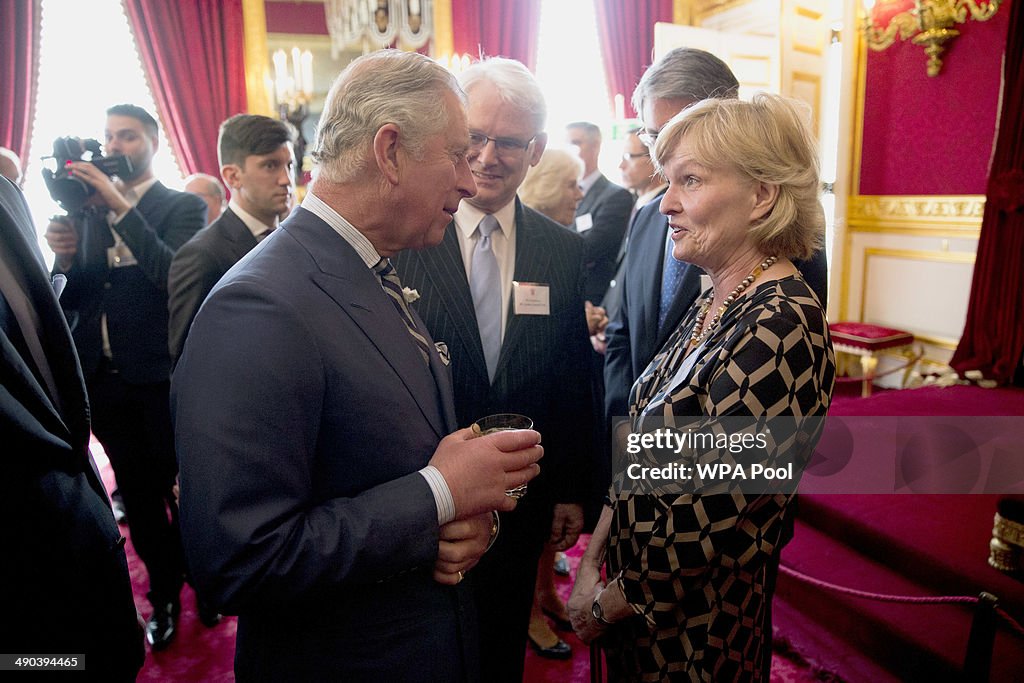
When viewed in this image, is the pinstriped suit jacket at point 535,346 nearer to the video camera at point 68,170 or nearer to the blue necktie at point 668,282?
the blue necktie at point 668,282

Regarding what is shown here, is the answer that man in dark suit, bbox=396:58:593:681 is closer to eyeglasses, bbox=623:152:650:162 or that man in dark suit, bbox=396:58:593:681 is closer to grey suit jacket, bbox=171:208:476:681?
grey suit jacket, bbox=171:208:476:681

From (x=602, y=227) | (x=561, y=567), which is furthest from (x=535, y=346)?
(x=602, y=227)

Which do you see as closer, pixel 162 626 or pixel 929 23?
pixel 162 626

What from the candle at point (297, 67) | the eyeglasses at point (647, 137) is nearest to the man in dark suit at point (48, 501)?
the eyeglasses at point (647, 137)

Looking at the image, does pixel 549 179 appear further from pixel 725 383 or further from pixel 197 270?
pixel 725 383

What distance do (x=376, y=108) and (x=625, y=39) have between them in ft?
23.5

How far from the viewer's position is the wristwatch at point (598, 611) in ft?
4.42

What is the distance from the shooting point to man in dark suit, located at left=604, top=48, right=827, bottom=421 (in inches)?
71.8

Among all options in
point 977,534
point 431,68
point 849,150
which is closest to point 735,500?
point 431,68

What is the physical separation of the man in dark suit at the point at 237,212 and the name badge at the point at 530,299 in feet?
3.25

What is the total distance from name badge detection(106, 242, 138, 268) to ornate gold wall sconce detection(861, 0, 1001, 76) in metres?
5.56

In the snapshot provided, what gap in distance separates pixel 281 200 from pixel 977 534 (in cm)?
290

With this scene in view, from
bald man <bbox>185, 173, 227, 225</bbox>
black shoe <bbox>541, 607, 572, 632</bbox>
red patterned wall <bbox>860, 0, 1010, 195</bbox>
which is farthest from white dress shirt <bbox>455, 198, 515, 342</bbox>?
red patterned wall <bbox>860, 0, 1010, 195</bbox>

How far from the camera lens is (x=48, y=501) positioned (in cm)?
103
